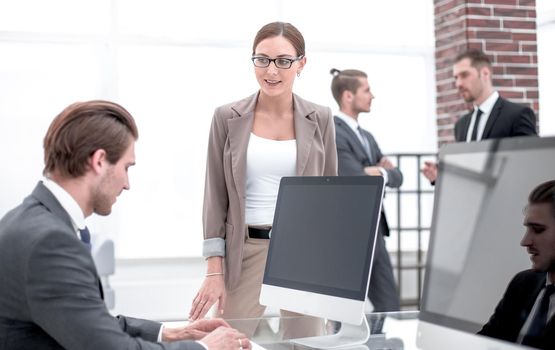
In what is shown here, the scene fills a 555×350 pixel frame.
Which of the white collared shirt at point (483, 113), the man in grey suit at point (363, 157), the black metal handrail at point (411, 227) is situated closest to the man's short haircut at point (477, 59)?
the white collared shirt at point (483, 113)

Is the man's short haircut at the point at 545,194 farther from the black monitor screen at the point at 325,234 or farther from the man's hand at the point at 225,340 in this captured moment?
the man's hand at the point at 225,340

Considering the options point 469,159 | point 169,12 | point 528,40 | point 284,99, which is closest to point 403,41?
point 528,40

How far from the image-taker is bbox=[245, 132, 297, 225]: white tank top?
8.38 feet

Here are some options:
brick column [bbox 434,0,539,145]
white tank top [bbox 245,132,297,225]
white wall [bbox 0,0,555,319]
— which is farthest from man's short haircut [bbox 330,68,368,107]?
white tank top [bbox 245,132,297,225]

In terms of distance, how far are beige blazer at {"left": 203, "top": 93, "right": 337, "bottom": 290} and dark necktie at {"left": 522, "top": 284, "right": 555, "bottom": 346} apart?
118 cm

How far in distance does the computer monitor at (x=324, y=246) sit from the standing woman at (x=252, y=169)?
0.29 meters

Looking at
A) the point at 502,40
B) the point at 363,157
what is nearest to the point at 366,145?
the point at 363,157

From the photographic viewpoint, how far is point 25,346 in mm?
1540

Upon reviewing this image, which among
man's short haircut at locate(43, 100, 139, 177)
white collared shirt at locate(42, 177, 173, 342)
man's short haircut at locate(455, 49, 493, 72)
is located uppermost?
man's short haircut at locate(455, 49, 493, 72)

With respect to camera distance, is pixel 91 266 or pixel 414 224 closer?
pixel 91 266

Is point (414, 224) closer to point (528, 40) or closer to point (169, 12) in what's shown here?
point (528, 40)

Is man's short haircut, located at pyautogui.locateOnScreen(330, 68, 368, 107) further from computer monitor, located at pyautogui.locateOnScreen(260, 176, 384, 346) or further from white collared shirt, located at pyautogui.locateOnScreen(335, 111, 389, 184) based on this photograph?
computer monitor, located at pyautogui.locateOnScreen(260, 176, 384, 346)

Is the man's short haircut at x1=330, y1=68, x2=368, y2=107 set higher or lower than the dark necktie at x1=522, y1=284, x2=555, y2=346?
higher

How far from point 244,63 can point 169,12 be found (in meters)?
0.69
